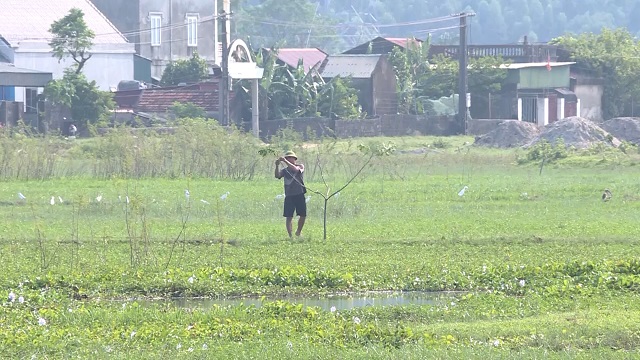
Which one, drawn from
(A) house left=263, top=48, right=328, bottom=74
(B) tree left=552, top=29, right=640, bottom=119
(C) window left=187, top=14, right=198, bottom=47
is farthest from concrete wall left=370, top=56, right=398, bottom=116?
(C) window left=187, top=14, right=198, bottom=47

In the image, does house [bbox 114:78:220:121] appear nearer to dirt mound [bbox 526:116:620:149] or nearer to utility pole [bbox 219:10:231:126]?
utility pole [bbox 219:10:231:126]

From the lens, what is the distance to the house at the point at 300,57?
60819mm

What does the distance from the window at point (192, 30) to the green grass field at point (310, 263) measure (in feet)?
117

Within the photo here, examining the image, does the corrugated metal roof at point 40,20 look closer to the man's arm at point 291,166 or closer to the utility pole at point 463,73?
the utility pole at point 463,73

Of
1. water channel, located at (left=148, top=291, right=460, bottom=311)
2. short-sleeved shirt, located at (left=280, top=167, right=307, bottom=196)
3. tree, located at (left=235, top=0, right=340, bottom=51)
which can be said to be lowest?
water channel, located at (left=148, top=291, right=460, bottom=311)

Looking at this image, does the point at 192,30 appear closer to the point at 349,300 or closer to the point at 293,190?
the point at 293,190

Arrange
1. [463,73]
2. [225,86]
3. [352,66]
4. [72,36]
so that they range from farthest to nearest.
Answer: [352,66] → [72,36] → [463,73] → [225,86]

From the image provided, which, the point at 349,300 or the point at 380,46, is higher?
the point at 380,46

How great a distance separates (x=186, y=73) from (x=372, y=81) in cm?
958

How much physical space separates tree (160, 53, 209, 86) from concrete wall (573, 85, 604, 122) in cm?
2041

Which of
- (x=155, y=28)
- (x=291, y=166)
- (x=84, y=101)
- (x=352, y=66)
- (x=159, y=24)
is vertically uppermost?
(x=159, y=24)

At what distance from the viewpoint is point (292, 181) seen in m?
20.8

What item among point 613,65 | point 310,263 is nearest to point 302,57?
point 613,65

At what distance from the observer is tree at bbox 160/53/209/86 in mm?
62125
